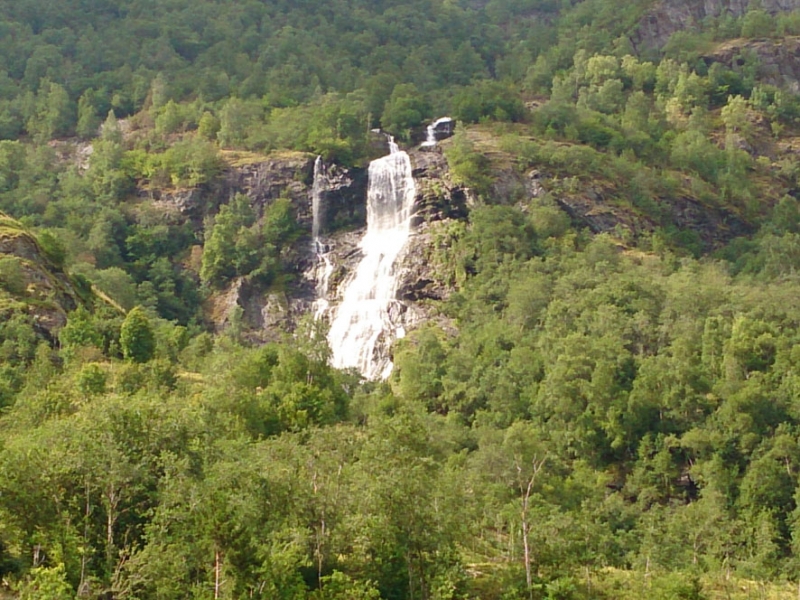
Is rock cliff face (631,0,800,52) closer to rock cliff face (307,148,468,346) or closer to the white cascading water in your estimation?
rock cliff face (307,148,468,346)

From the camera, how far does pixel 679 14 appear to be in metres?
146

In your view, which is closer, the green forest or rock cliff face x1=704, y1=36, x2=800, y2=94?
the green forest

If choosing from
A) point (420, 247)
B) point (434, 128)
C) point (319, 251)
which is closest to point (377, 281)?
point (420, 247)

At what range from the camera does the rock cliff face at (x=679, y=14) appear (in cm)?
14062

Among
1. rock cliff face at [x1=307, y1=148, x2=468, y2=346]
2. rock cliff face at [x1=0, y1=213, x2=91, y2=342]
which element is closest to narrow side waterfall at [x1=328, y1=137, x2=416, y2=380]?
rock cliff face at [x1=307, y1=148, x2=468, y2=346]

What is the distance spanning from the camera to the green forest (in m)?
32.4

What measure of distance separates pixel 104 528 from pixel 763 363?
136 ft

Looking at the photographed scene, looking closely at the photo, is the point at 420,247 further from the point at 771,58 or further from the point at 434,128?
the point at 771,58

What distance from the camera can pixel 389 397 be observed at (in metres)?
55.2

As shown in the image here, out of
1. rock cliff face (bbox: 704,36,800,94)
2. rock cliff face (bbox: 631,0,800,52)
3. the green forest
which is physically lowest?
the green forest

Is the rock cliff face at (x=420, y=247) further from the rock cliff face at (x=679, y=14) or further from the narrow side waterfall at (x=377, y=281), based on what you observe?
the rock cliff face at (x=679, y=14)

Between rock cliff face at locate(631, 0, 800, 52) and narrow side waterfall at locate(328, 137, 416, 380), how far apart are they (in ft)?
189

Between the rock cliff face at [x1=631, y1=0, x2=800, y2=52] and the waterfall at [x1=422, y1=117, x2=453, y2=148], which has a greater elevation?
the rock cliff face at [x1=631, y1=0, x2=800, y2=52]

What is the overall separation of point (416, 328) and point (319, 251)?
16.1 m
